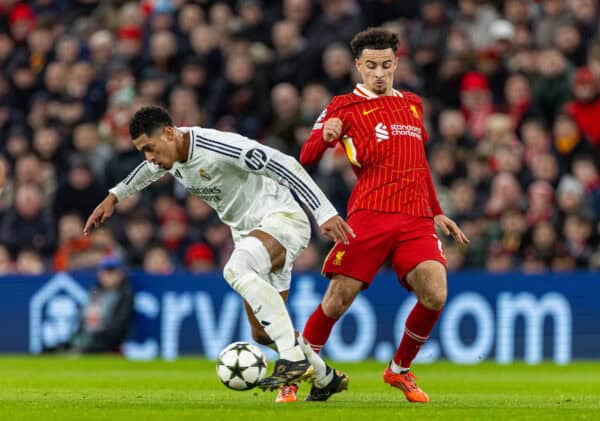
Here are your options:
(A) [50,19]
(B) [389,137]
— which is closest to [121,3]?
(A) [50,19]

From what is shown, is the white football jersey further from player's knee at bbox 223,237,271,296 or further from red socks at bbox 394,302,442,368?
red socks at bbox 394,302,442,368

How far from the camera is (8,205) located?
66.1ft

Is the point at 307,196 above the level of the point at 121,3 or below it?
below

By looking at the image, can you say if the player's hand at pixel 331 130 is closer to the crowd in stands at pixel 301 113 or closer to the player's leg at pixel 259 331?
the player's leg at pixel 259 331

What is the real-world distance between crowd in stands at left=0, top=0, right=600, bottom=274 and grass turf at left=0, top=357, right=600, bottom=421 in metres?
2.00

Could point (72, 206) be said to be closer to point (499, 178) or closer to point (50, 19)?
point (50, 19)

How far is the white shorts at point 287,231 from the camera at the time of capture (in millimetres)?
9805

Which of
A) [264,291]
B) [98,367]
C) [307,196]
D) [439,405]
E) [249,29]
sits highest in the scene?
[249,29]

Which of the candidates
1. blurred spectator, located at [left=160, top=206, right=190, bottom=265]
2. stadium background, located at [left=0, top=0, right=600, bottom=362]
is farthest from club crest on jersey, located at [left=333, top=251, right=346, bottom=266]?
blurred spectator, located at [left=160, top=206, right=190, bottom=265]

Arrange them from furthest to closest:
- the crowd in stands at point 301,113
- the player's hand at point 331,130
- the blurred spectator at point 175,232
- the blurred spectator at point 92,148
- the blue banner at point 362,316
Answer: the blurred spectator at point 92,148 → the blurred spectator at point 175,232 → the crowd in stands at point 301,113 → the blue banner at point 362,316 → the player's hand at point 331,130

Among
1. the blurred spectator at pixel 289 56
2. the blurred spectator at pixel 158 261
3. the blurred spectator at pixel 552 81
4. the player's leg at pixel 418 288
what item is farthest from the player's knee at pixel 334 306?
the blurred spectator at pixel 289 56

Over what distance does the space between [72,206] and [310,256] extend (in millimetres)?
3734

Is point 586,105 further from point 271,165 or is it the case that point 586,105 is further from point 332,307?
point 271,165

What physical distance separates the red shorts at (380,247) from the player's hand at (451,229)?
0.88 ft
